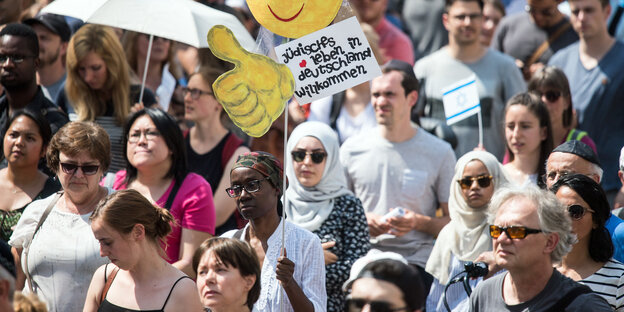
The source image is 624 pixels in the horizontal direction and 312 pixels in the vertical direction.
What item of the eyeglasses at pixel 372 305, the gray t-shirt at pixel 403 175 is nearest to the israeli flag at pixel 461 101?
the gray t-shirt at pixel 403 175

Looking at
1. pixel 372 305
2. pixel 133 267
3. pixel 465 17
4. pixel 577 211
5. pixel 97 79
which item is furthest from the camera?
pixel 465 17

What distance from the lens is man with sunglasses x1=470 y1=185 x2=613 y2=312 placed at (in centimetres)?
423

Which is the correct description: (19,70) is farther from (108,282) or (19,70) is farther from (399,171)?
(399,171)

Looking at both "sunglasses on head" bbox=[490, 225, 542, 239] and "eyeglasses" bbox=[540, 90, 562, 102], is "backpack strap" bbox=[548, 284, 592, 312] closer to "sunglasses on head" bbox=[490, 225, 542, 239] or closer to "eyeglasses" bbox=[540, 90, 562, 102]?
"sunglasses on head" bbox=[490, 225, 542, 239]

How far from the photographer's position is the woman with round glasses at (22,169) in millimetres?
5922

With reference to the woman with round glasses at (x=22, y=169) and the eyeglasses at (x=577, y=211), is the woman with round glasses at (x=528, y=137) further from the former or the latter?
the woman with round glasses at (x=22, y=169)

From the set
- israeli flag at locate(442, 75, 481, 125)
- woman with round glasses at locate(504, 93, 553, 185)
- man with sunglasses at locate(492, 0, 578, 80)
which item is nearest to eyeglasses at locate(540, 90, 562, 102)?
woman with round glasses at locate(504, 93, 553, 185)

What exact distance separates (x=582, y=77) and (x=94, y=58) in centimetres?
396

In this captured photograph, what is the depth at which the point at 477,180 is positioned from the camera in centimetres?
589

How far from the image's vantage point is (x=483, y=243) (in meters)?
5.71

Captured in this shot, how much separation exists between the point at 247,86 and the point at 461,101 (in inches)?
107

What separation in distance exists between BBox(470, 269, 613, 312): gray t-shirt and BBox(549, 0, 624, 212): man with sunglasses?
3.38 meters

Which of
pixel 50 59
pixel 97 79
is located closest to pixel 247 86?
pixel 97 79

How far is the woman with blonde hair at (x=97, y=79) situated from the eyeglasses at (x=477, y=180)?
259cm
